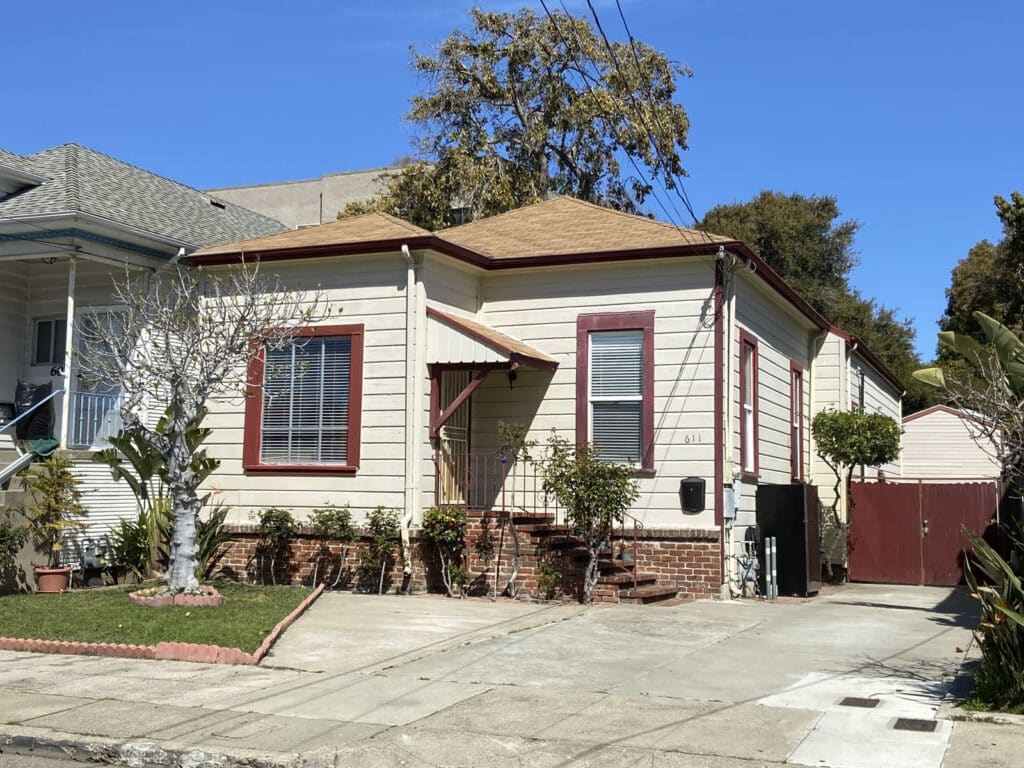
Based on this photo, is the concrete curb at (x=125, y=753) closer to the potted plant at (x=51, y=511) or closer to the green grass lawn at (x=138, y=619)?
the green grass lawn at (x=138, y=619)

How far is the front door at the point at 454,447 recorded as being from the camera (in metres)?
15.8

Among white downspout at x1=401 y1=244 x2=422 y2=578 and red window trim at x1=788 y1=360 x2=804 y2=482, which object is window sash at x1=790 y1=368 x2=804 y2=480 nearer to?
red window trim at x1=788 y1=360 x2=804 y2=482

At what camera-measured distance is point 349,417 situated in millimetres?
15766

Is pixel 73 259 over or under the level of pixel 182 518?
over

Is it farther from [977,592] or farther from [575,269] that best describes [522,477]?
[977,592]

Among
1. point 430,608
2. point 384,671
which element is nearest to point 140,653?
point 384,671

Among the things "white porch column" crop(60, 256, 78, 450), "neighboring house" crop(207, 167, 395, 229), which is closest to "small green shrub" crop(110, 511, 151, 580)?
"white porch column" crop(60, 256, 78, 450)

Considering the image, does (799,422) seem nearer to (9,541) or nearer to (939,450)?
(9,541)

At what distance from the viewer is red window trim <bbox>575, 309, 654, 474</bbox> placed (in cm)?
1572

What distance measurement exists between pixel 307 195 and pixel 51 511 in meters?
31.3

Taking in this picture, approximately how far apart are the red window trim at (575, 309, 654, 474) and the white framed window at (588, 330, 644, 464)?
0.07 meters

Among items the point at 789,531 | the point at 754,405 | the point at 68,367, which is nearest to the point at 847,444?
the point at 754,405

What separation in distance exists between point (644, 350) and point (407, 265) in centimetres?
361

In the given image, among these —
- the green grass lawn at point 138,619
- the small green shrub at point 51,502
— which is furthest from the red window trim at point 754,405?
the small green shrub at point 51,502
